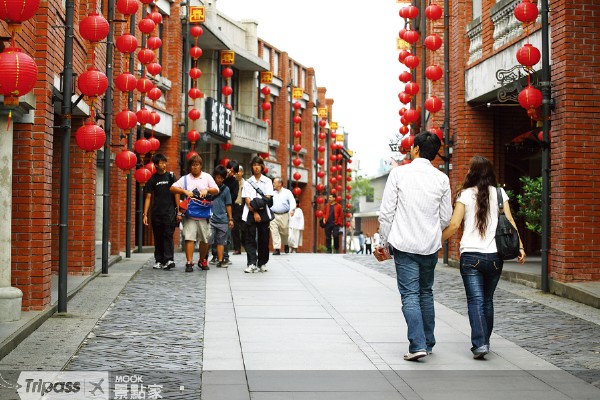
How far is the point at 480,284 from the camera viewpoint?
325 inches

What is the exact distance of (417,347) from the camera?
793 centimetres

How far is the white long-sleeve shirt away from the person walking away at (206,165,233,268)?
333 inches

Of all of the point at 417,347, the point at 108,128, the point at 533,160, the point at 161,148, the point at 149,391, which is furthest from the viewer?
the point at 161,148

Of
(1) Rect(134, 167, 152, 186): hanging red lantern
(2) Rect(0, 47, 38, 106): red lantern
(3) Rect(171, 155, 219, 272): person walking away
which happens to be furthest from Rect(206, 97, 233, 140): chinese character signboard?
(2) Rect(0, 47, 38, 106): red lantern

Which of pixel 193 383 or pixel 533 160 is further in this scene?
pixel 533 160

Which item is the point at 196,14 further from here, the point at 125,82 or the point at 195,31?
the point at 125,82

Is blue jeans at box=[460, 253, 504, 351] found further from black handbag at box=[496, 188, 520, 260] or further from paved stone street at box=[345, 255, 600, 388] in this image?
paved stone street at box=[345, 255, 600, 388]

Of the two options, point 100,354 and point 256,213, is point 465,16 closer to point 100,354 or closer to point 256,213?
point 256,213

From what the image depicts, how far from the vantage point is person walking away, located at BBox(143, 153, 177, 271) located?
A: 16.5 m

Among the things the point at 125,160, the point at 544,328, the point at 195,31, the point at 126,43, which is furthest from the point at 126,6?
the point at 195,31

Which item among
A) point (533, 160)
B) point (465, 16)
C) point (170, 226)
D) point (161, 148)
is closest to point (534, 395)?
point (170, 226)

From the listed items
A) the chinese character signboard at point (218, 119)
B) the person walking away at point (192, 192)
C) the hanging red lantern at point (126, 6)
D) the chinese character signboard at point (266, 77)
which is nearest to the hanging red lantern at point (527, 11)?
the person walking away at point (192, 192)

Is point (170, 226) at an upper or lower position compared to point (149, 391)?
upper

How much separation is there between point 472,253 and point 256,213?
306 inches
